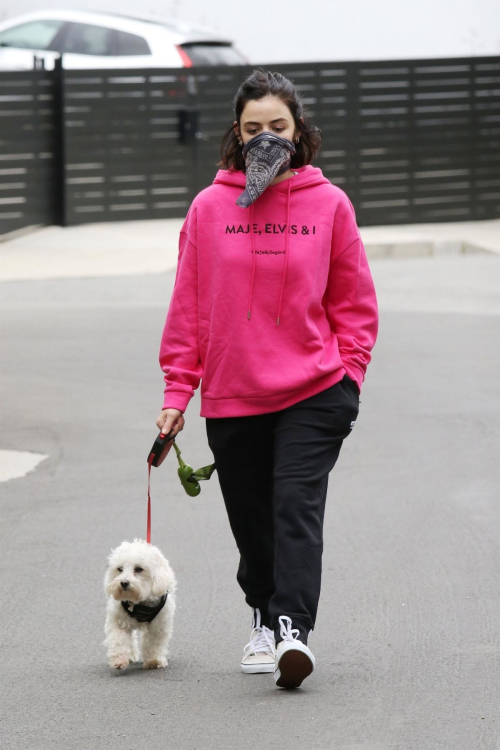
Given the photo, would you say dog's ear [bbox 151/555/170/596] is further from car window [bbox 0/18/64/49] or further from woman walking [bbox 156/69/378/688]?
car window [bbox 0/18/64/49]

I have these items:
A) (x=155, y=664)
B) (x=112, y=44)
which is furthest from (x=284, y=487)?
(x=112, y=44)

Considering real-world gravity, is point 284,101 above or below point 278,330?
above

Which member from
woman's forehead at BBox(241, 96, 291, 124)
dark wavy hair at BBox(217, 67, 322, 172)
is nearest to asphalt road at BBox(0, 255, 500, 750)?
dark wavy hair at BBox(217, 67, 322, 172)

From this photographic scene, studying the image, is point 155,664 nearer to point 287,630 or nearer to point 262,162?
point 287,630

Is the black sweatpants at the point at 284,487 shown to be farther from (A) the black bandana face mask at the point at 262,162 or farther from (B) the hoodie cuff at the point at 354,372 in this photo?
(A) the black bandana face mask at the point at 262,162

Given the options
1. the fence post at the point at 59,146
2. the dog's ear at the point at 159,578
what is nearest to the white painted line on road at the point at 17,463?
the dog's ear at the point at 159,578

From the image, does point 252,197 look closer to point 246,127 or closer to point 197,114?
point 246,127

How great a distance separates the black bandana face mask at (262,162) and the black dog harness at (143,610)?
1.38 m

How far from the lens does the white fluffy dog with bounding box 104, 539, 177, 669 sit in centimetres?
423

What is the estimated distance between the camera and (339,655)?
15.1ft

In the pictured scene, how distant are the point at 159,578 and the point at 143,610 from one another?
0.17m

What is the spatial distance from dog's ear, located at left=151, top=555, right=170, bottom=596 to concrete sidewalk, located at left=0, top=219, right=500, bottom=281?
9.85 m

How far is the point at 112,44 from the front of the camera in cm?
1745

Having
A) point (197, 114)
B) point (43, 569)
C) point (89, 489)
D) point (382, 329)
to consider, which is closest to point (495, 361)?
point (382, 329)
